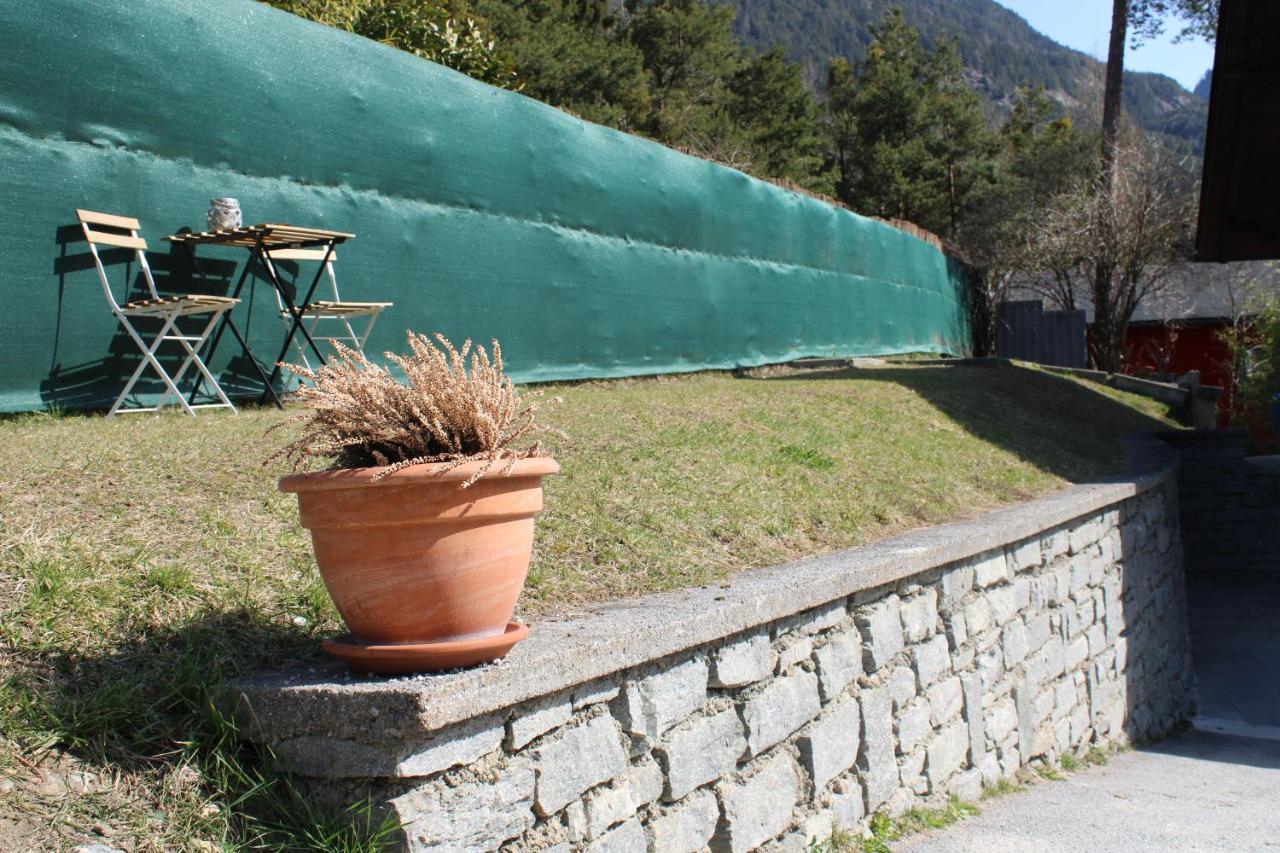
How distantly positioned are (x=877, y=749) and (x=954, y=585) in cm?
95

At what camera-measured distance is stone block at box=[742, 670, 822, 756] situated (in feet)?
10.6

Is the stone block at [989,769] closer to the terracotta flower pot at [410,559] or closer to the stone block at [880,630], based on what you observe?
the stone block at [880,630]

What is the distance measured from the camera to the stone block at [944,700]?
431cm

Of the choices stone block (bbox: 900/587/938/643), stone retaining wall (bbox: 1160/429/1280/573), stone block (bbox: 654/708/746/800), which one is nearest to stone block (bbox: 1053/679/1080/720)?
stone block (bbox: 900/587/938/643)

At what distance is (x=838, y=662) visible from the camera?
3.72 meters

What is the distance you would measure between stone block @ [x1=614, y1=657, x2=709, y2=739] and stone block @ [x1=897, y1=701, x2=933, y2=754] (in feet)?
4.27

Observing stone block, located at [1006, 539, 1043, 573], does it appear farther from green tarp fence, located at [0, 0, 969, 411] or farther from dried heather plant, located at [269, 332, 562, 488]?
green tarp fence, located at [0, 0, 969, 411]

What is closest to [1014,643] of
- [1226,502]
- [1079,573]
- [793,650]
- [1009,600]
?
[1009,600]

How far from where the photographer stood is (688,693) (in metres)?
3.00

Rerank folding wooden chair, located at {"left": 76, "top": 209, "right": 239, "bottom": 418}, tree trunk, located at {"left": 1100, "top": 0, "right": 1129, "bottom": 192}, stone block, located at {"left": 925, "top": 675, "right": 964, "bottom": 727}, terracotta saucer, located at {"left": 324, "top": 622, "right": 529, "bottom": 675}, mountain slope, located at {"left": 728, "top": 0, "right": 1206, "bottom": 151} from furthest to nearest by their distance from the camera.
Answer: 1. mountain slope, located at {"left": 728, "top": 0, "right": 1206, "bottom": 151}
2. tree trunk, located at {"left": 1100, "top": 0, "right": 1129, "bottom": 192}
3. folding wooden chair, located at {"left": 76, "top": 209, "right": 239, "bottom": 418}
4. stone block, located at {"left": 925, "top": 675, "right": 964, "bottom": 727}
5. terracotta saucer, located at {"left": 324, "top": 622, "right": 529, "bottom": 675}

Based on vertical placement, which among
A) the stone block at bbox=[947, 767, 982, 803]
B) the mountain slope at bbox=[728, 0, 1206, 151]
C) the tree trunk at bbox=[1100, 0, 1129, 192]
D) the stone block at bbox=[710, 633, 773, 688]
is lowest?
the stone block at bbox=[947, 767, 982, 803]

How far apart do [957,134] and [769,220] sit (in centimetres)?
2235

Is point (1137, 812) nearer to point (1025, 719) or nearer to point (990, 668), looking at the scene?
Result: point (1025, 719)

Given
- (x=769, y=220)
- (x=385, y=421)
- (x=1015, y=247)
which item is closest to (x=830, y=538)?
(x=385, y=421)
